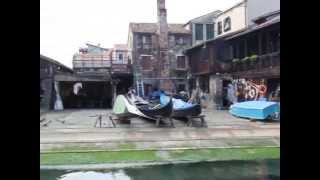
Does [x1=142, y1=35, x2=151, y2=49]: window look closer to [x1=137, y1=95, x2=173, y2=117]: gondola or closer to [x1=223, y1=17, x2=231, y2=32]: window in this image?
[x1=223, y1=17, x2=231, y2=32]: window

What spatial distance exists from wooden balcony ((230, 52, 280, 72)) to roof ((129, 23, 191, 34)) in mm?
11804

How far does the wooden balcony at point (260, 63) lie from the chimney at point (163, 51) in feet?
25.6

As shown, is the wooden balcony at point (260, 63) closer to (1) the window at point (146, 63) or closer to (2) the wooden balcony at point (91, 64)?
(1) the window at point (146, 63)

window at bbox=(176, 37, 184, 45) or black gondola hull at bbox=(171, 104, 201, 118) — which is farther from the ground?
window at bbox=(176, 37, 184, 45)

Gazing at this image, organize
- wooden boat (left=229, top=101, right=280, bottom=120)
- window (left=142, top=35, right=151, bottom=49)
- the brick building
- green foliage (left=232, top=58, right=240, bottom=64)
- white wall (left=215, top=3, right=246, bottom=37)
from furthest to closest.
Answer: window (left=142, top=35, right=151, bottom=49) → the brick building → white wall (left=215, top=3, right=246, bottom=37) → green foliage (left=232, top=58, right=240, bottom=64) → wooden boat (left=229, top=101, right=280, bottom=120)

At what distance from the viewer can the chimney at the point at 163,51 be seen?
32.8 m

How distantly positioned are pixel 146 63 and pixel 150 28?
3791mm

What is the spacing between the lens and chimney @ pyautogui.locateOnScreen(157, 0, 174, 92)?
32781 mm

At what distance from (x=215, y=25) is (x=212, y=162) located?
24.6 metres

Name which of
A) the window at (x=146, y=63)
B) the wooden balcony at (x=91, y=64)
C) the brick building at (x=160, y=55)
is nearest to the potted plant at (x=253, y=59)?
the brick building at (x=160, y=55)

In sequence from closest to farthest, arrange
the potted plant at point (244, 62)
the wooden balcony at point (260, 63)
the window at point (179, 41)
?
the wooden balcony at point (260, 63)
the potted plant at point (244, 62)
the window at point (179, 41)

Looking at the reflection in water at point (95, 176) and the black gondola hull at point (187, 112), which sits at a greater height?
the black gondola hull at point (187, 112)

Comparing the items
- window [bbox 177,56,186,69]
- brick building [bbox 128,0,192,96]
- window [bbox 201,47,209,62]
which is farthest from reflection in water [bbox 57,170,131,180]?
window [bbox 177,56,186,69]

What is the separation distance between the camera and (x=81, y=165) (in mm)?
11617
